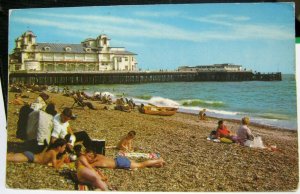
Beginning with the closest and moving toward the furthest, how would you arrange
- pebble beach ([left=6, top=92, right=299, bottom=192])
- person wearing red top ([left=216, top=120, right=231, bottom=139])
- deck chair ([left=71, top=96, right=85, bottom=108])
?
pebble beach ([left=6, top=92, right=299, bottom=192]) → person wearing red top ([left=216, top=120, right=231, bottom=139]) → deck chair ([left=71, top=96, right=85, bottom=108])

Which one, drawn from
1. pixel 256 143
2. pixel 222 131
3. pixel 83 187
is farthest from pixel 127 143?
pixel 256 143

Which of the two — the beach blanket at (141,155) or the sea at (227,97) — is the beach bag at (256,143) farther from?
the beach blanket at (141,155)

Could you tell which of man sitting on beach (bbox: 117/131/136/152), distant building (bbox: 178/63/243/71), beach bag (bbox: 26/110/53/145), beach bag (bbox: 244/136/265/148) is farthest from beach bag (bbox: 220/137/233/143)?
beach bag (bbox: 26/110/53/145)

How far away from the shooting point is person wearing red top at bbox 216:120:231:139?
2910 mm

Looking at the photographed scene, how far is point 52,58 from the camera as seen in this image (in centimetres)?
309

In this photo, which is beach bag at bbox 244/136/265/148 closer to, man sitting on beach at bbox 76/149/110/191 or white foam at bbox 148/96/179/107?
white foam at bbox 148/96/179/107

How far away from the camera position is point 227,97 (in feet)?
9.56

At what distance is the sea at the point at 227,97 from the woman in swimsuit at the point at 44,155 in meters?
0.43

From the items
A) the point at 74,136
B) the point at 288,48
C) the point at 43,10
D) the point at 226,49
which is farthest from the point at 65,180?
the point at 288,48

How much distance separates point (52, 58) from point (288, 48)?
5.63 ft

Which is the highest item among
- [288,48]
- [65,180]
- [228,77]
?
[288,48]

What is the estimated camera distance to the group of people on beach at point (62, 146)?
2877 mm

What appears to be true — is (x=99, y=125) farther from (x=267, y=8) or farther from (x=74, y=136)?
(x=267, y=8)

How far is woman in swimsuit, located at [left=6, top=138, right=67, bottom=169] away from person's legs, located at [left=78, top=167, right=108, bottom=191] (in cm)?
19
